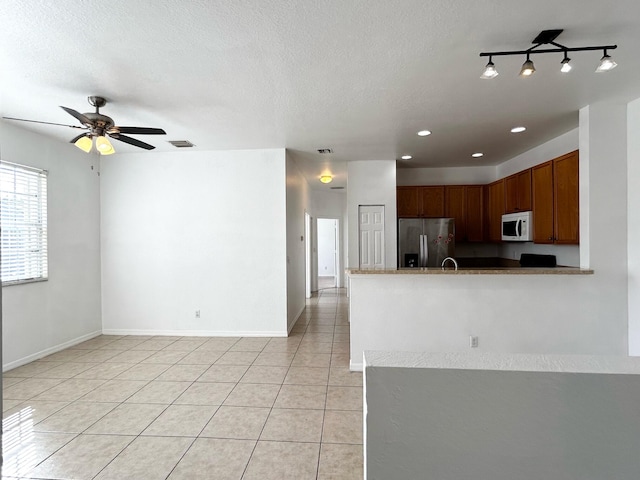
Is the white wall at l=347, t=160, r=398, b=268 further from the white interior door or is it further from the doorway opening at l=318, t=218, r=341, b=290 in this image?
the doorway opening at l=318, t=218, r=341, b=290

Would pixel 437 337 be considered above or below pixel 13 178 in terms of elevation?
below

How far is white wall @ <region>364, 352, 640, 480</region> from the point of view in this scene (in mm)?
981

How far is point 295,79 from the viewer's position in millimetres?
2801

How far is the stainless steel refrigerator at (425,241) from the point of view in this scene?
5516 mm

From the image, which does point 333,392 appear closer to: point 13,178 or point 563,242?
point 563,242

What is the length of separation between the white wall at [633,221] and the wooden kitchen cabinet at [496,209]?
1.88 meters

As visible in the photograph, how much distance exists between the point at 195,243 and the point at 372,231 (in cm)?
280

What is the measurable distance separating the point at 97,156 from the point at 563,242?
20.8 feet

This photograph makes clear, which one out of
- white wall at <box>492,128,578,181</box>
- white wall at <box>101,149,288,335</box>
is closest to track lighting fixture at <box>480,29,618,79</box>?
white wall at <box>492,128,578,181</box>

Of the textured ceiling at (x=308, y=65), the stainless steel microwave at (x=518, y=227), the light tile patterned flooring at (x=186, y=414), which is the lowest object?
the light tile patterned flooring at (x=186, y=414)

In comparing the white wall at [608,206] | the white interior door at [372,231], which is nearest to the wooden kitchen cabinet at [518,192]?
the white wall at [608,206]

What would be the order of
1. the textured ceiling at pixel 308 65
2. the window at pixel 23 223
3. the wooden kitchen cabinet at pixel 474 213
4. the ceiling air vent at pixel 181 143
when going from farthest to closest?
the wooden kitchen cabinet at pixel 474 213 → the ceiling air vent at pixel 181 143 → the window at pixel 23 223 → the textured ceiling at pixel 308 65

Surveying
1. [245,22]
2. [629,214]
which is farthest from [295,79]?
[629,214]

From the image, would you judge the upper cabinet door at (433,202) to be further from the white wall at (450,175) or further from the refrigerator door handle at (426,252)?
the refrigerator door handle at (426,252)
